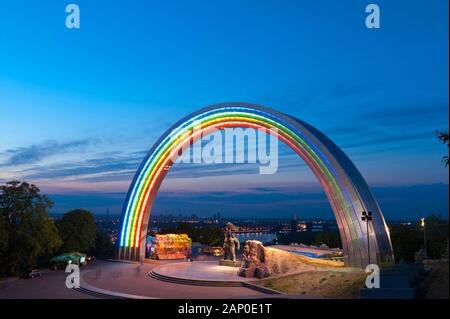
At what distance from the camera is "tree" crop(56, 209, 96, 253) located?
1633 inches

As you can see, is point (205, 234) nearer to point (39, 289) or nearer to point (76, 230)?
point (76, 230)

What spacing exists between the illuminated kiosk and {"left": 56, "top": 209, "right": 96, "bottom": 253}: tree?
3156 millimetres

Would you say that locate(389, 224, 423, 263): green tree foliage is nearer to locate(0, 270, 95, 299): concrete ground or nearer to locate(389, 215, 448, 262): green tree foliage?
locate(389, 215, 448, 262): green tree foliage

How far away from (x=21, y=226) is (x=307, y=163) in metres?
23.2

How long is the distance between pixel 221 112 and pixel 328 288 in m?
19.6

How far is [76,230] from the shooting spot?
41.9 m

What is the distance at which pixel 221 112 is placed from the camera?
38000 millimetres

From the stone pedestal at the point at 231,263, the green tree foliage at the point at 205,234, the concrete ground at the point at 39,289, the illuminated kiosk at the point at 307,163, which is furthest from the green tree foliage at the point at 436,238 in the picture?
the concrete ground at the point at 39,289

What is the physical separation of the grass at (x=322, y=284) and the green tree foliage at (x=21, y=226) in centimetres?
1853

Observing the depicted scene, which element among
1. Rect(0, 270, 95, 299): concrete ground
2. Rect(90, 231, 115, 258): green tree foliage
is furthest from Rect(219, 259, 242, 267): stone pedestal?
Rect(90, 231, 115, 258): green tree foliage

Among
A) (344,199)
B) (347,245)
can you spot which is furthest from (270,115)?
(347,245)

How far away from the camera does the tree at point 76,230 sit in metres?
41.5
